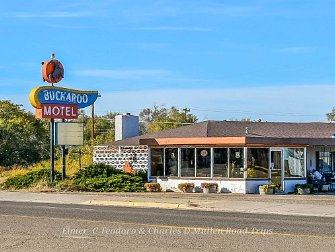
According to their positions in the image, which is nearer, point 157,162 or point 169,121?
point 157,162

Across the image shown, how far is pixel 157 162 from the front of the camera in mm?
38469

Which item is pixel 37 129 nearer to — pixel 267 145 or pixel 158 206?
pixel 267 145

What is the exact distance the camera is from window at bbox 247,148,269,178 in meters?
35.3

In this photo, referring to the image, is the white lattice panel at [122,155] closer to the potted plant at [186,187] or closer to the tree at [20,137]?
the potted plant at [186,187]

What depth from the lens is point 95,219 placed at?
20328 millimetres

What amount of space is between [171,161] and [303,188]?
7448 millimetres

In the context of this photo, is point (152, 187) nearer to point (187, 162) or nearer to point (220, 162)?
point (187, 162)

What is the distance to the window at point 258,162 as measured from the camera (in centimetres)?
3528

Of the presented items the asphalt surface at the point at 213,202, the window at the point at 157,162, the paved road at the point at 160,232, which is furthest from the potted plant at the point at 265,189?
the paved road at the point at 160,232

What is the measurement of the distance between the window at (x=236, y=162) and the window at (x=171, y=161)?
341cm

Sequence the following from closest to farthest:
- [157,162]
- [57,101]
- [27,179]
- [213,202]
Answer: [213,202] → [157,162] → [57,101] → [27,179]

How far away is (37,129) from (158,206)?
161 ft

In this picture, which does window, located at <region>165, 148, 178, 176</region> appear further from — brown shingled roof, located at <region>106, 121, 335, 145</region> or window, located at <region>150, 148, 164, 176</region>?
brown shingled roof, located at <region>106, 121, 335, 145</region>

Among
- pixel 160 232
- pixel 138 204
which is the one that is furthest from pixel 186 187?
pixel 160 232
